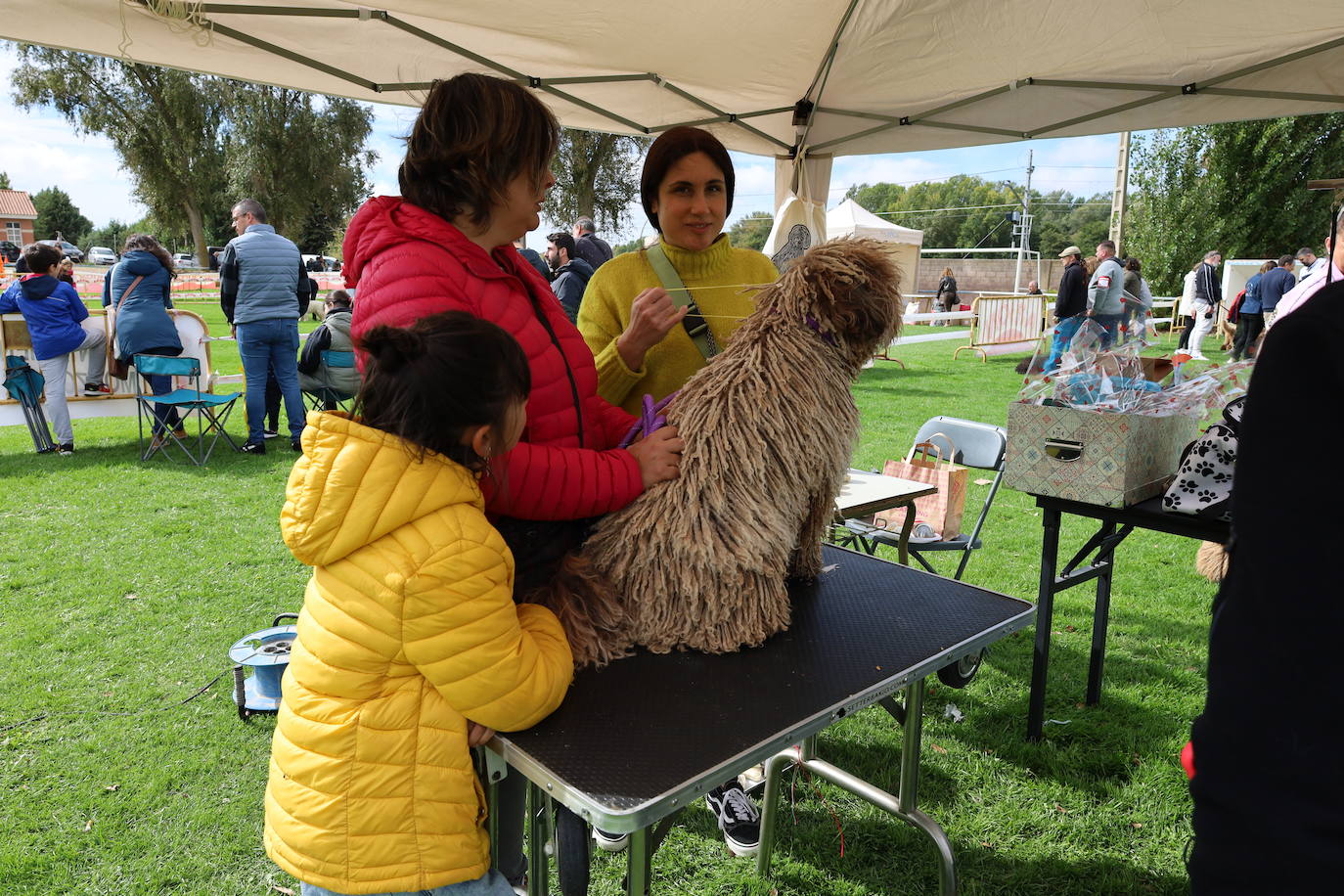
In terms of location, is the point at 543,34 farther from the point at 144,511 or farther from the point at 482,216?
the point at 144,511

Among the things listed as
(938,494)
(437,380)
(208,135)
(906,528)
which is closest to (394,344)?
(437,380)

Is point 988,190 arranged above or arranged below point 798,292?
above

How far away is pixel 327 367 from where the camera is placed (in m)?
7.53

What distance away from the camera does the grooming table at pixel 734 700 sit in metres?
1.22

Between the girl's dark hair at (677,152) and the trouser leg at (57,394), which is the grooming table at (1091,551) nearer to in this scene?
the girl's dark hair at (677,152)

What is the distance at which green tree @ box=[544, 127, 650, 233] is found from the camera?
2161 centimetres

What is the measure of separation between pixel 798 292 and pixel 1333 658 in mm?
1058

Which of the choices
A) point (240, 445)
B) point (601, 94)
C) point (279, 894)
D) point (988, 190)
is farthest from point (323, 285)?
point (988, 190)

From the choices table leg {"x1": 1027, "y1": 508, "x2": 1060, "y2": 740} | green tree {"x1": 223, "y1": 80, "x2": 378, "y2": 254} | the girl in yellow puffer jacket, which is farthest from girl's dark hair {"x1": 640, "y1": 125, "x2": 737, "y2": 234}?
green tree {"x1": 223, "y1": 80, "x2": 378, "y2": 254}

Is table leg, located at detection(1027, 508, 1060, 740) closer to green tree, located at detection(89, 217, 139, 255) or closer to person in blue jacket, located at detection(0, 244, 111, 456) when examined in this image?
person in blue jacket, located at detection(0, 244, 111, 456)

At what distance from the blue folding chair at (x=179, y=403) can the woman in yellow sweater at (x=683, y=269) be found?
20.1 feet

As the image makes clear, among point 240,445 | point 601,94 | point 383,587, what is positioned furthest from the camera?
point 240,445

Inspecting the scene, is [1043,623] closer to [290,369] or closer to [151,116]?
[290,369]

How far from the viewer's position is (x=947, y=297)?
25.0 m
